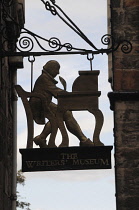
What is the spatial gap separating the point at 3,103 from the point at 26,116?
6.02 feet

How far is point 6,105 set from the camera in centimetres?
1234

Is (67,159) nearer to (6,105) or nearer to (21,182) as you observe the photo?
(6,105)

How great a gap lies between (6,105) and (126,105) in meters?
5.74

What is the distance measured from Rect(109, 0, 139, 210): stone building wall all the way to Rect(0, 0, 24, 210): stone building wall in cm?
376

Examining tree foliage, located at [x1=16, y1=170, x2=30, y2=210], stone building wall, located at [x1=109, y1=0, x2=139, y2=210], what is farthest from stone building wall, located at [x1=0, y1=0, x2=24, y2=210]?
tree foliage, located at [x1=16, y1=170, x2=30, y2=210]

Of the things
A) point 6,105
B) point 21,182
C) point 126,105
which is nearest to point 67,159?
point 6,105

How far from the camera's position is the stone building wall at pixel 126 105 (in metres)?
17.2

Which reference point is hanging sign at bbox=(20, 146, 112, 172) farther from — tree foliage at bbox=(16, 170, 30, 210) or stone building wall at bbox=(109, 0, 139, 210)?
tree foliage at bbox=(16, 170, 30, 210)

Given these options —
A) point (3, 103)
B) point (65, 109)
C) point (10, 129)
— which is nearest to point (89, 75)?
point (65, 109)

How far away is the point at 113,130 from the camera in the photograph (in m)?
17.9

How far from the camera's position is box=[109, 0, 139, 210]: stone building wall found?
1717cm

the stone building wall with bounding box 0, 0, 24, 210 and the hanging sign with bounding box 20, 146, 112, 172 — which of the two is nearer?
the hanging sign with bounding box 20, 146, 112, 172

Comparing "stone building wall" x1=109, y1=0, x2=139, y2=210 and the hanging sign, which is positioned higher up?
"stone building wall" x1=109, y1=0, x2=139, y2=210

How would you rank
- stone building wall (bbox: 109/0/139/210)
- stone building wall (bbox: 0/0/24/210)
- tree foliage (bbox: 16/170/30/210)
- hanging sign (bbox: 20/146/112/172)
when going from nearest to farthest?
1. hanging sign (bbox: 20/146/112/172)
2. stone building wall (bbox: 0/0/24/210)
3. stone building wall (bbox: 109/0/139/210)
4. tree foliage (bbox: 16/170/30/210)
